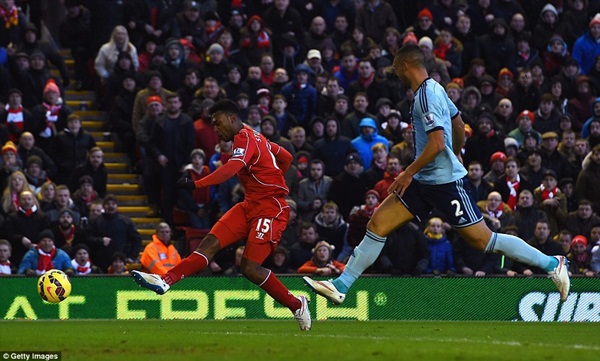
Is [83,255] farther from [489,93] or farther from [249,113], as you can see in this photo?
[489,93]

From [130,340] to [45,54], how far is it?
12449mm

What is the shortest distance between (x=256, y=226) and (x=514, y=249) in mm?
2668

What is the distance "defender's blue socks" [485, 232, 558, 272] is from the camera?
488 inches

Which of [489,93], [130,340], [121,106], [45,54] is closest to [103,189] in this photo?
[121,106]

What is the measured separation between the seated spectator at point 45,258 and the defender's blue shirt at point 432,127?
7.51 metres

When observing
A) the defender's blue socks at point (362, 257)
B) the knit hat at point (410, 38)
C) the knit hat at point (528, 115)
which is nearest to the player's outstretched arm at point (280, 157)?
the defender's blue socks at point (362, 257)

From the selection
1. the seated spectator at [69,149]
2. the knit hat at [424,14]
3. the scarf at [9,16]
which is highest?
the knit hat at [424,14]

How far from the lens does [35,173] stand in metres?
19.8

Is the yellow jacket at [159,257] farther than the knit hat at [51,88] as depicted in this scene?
No

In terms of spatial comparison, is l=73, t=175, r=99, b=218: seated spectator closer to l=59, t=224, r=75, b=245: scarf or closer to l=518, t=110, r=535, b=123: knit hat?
l=59, t=224, r=75, b=245: scarf

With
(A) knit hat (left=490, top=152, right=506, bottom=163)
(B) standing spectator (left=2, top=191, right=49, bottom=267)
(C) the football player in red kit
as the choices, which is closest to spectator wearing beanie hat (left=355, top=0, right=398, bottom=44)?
(A) knit hat (left=490, top=152, right=506, bottom=163)

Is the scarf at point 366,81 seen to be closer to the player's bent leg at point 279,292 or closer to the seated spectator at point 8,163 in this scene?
the seated spectator at point 8,163

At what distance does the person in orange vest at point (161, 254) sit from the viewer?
18688mm

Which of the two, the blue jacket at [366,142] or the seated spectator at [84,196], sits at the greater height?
the blue jacket at [366,142]
